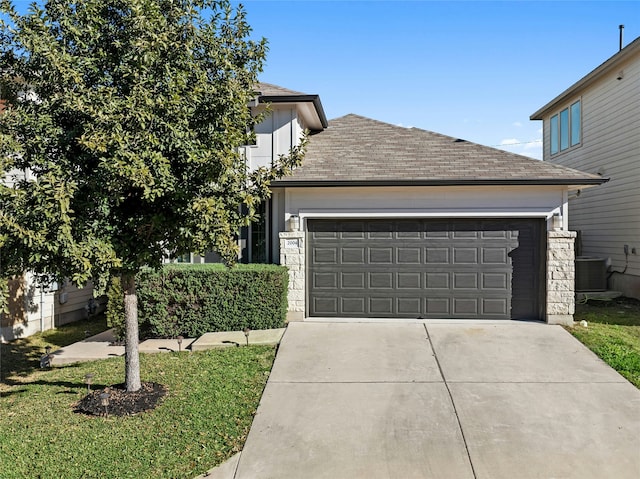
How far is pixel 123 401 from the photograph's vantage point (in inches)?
209

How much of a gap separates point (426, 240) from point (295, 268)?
9.25 feet

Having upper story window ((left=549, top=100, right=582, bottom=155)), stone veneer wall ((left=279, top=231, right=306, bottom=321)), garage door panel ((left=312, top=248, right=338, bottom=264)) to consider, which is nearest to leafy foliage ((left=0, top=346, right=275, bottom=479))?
stone veneer wall ((left=279, top=231, right=306, bottom=321))

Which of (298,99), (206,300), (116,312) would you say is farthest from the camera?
(298,99)

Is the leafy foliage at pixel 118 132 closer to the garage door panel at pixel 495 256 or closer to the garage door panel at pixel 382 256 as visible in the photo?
the garage door panel at pixel 382 256

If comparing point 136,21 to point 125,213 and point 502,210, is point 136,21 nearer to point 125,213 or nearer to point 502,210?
point 125,213

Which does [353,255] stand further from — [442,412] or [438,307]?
[442,412]

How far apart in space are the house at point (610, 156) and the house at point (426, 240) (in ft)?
8.64

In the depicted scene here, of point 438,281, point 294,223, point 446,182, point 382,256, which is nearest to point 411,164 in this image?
point 446,182

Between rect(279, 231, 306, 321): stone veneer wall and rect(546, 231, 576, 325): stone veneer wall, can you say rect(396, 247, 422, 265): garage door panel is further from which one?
rect(546, 231, 576, 325): stone veneer wall

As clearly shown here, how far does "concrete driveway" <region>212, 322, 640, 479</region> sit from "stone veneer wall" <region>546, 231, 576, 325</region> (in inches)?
40.2

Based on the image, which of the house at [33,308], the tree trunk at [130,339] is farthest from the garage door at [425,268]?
the house at [33,308]

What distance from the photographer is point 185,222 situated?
5.05 meters

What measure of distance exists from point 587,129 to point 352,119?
25.1 feet

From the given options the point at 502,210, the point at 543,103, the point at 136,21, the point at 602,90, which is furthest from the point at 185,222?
the point at 543,103
